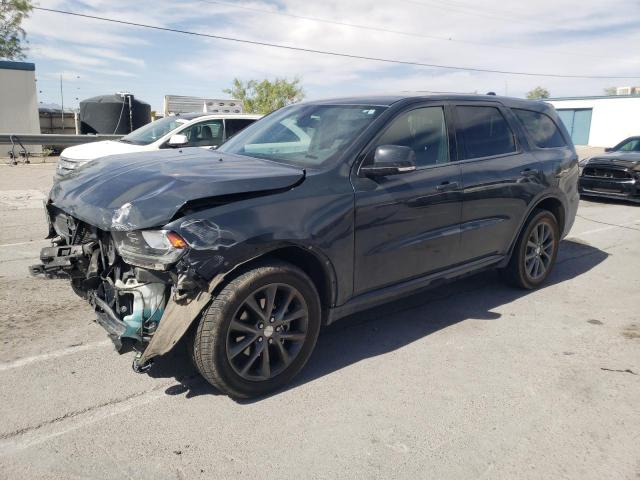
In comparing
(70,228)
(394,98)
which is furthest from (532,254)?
(70,228)

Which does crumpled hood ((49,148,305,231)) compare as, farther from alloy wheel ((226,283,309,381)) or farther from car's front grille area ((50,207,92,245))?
alloy wheel ((226,283,309,381))

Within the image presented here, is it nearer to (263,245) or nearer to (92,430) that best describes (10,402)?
(92,430)

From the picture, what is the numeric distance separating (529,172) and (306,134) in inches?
89.4

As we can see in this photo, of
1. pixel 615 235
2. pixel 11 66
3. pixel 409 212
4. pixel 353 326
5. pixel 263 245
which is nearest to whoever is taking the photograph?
pixel 263 245

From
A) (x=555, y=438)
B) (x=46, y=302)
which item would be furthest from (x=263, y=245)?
(x=46, y=302)

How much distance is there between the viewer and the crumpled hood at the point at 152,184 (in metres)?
3.06

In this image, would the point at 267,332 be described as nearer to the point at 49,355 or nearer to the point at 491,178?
the point at 49,355

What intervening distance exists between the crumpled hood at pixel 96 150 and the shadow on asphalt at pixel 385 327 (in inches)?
223

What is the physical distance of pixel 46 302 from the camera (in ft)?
A: 15.7

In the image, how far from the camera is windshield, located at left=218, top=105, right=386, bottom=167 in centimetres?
389

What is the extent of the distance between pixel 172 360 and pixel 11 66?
20.7 meters

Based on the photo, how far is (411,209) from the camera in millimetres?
3979

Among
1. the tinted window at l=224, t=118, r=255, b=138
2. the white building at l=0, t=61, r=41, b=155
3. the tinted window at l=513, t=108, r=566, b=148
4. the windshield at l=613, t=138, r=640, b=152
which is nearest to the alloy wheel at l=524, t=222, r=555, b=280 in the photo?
the tinted window at l=513, t=108, r=566, b=148

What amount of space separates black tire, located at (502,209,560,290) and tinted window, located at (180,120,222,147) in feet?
19.6
